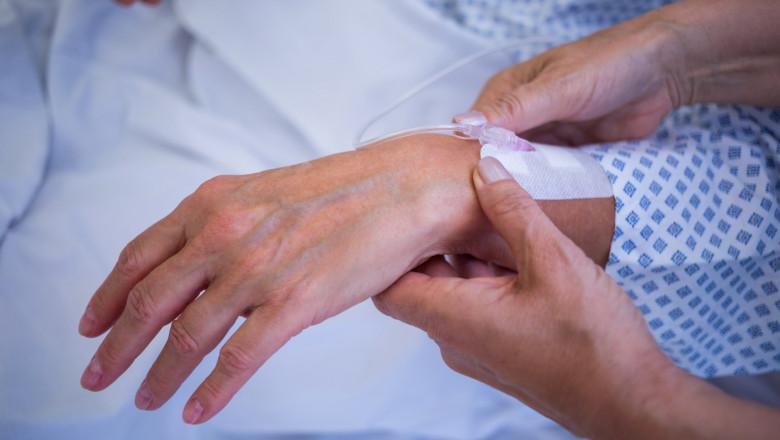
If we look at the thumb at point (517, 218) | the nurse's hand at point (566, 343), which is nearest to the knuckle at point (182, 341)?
the nurse's hand at point (566, 343)

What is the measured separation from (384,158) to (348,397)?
0.48 meters

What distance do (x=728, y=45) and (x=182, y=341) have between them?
114 centimetres

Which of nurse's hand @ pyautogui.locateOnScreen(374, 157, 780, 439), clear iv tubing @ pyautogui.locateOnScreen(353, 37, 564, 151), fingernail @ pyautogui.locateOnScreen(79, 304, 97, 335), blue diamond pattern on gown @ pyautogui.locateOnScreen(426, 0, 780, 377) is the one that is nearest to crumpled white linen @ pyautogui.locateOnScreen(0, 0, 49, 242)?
fingernail @ pyautogui.locateOnScreen(79, 304, 97, 335)

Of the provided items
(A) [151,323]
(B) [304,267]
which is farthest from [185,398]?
(B) [304,267]

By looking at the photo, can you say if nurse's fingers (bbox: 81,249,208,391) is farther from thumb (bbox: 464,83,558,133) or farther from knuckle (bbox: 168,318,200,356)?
thumb (bbox: 464,83,558,133)

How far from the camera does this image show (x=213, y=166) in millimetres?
1213

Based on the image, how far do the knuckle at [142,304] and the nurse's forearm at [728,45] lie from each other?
3.40ft

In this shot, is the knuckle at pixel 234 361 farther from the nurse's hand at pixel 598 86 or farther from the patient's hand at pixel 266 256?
the nurse's hand at pixel 598 86

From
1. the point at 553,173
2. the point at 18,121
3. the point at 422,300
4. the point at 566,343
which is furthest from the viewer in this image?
the point at 18,121

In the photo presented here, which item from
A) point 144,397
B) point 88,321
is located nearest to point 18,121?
point 88,321

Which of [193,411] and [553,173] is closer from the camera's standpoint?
[193,411]

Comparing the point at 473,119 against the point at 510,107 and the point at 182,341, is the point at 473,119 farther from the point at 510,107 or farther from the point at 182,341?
the point at 182,341

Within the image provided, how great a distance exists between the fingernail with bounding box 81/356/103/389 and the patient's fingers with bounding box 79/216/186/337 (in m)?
0.07

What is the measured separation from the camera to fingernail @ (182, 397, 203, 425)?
2.73 ft
